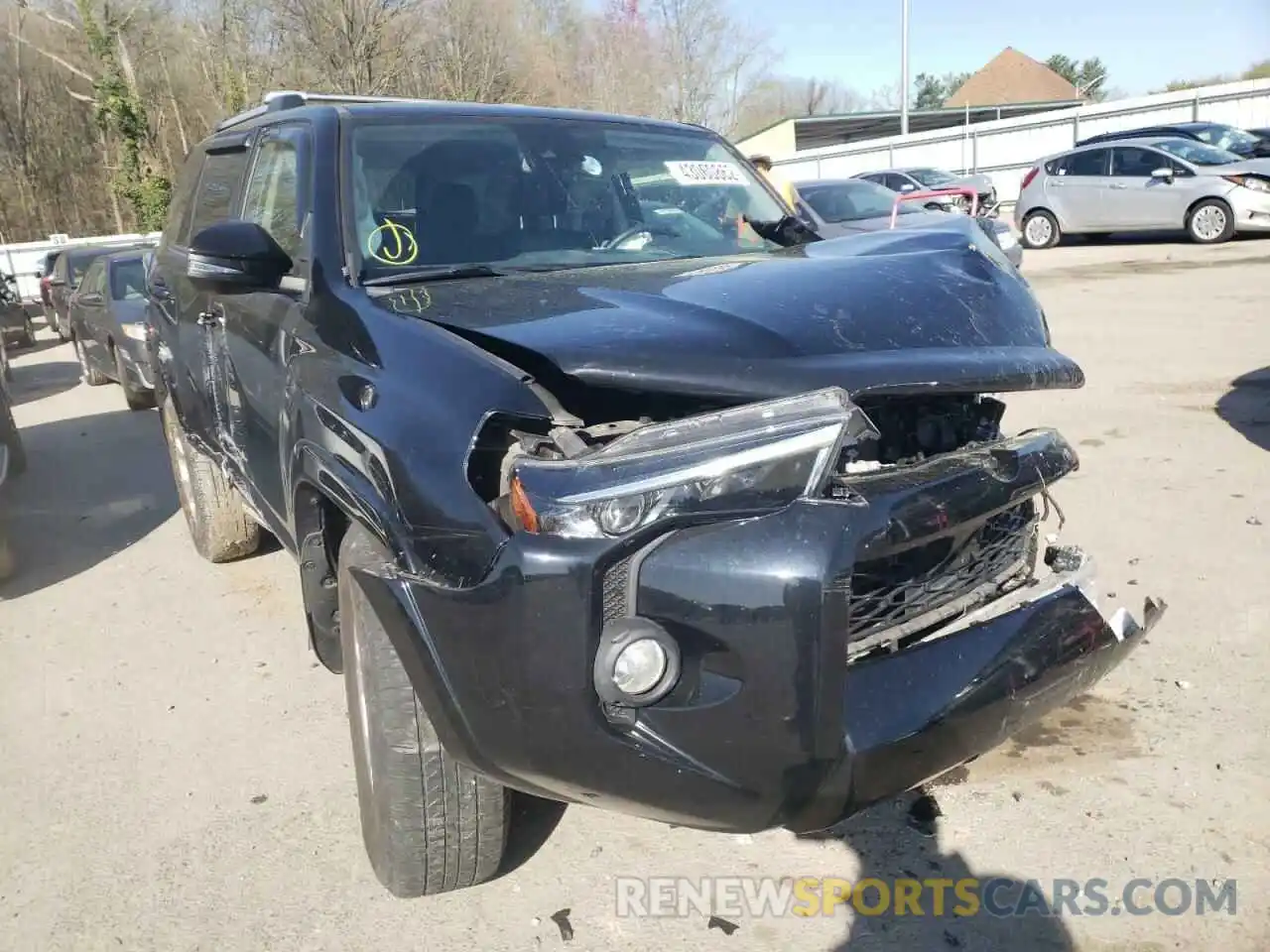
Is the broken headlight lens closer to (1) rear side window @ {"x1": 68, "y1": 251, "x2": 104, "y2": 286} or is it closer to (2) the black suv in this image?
(2) the black suv

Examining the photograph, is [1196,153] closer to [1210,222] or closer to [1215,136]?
[1210,222]

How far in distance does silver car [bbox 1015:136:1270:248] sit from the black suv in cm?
1458

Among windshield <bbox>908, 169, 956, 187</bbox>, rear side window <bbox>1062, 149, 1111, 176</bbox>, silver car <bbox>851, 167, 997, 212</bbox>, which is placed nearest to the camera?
rear side window <bbox>1062, 149, 1111, 176</bbox>

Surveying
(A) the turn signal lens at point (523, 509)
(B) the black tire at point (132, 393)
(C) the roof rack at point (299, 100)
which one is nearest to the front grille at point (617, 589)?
(A) the turn signal lens at point (523, 509)

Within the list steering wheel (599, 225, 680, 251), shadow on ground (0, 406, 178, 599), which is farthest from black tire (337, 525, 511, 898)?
shadow on ground (0, 406, 178, 599)

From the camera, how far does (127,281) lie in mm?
9648

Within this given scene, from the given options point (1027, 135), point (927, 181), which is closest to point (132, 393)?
point (927, 181)

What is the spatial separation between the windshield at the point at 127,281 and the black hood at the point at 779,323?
26.4 feet

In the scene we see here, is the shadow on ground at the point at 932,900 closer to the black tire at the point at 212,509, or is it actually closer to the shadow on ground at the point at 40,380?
the black tire at the point at 212,509

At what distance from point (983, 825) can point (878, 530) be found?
126cm

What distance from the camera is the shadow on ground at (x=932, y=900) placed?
2291mm

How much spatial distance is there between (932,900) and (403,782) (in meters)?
1.30

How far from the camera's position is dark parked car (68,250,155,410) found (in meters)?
8.67

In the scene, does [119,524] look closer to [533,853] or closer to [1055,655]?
[533,853]
